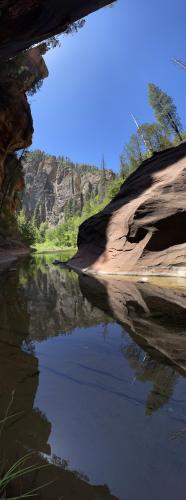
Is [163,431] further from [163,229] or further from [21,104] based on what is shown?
[21,104]

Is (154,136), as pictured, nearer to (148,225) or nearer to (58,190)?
(148,225)

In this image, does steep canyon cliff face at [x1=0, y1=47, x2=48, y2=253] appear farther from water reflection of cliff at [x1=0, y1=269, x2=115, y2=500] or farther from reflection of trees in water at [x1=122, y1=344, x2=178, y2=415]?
reflection of trees in water at [x1=122, y1=344, x2=178, y2=415]

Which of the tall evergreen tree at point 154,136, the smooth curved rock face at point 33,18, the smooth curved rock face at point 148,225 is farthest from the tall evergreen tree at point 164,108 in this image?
the smooth curved rock face at point 33,18

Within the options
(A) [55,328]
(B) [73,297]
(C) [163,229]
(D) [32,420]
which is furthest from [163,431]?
(C) [163,229]

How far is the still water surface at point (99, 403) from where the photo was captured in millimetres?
1651

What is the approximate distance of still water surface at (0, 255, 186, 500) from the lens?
65.0 inches

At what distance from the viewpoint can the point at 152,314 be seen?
17.4 ft

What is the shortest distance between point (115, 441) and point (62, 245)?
82463mm

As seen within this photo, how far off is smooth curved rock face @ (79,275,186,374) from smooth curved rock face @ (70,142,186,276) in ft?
9.12

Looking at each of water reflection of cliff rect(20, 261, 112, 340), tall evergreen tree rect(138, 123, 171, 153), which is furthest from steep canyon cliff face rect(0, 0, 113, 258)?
tall evergreen tree rect(138, 123, 171, 153)

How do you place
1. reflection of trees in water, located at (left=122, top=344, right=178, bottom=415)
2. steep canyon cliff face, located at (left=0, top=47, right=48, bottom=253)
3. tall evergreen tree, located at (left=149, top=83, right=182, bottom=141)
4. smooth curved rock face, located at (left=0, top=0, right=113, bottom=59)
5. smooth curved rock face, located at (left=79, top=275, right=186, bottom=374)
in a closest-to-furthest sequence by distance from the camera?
reflection of trees in water, located at (left=122, top=344, right=178, bottom=415) → smooth curved rock face, located at (left=79, top=275, right=186, bottom=374) → smooth curved rock face, located at (left=0, top=0, right=113, bottom=59) → steep canyon cliff face, located at (left=0, top=47, right=48, bottom=253) → tall evergreen tree, located at (left=149, top=83, right=182, bottom=141)

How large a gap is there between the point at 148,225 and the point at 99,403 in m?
9.72

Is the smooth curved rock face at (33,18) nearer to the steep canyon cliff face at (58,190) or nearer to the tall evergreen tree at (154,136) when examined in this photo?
the tall evergreen tree at (154,136)

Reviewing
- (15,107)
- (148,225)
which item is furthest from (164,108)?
(148,225)
